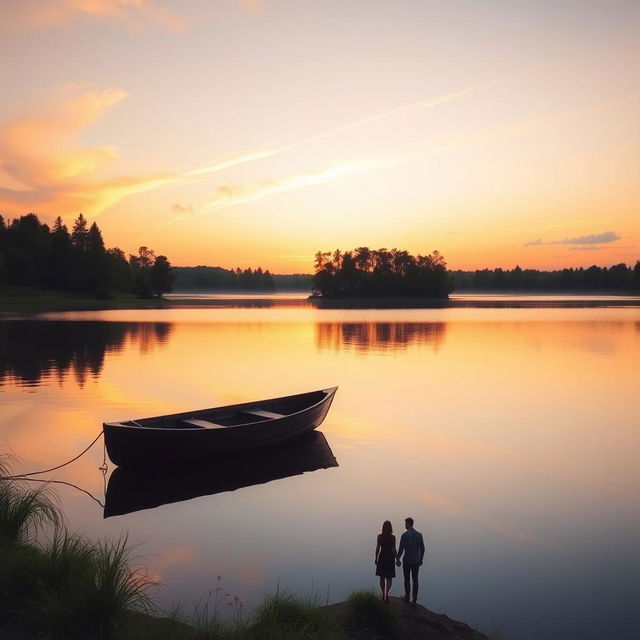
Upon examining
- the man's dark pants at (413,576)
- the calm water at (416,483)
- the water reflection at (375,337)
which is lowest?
the calm water at (416,483)

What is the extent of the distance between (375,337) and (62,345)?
34.9m

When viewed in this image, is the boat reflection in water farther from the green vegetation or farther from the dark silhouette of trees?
the dark silhouette of trees

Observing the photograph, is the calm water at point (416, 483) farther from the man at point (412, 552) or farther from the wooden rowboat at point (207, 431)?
the wooden rowboat at point (207, 431)

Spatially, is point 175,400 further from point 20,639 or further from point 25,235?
point 25,235

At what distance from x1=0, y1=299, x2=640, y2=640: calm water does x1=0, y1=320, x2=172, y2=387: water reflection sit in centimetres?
55

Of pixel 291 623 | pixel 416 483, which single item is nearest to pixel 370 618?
pixel 291 623

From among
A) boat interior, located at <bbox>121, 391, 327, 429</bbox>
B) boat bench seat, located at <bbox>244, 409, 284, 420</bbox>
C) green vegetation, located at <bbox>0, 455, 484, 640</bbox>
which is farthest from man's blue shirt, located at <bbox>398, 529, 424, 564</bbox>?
boat bench seat, located at <bbox>244, 409, 284, 420</bbox>

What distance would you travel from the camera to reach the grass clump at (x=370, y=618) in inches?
367

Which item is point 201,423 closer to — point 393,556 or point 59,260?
point 393,556

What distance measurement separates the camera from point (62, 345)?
5712 cm

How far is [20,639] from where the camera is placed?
7902 mm

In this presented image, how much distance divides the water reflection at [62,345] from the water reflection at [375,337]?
19295mm

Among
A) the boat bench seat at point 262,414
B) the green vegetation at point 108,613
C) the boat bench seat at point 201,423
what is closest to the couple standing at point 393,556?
the green vegetation at point 108,613

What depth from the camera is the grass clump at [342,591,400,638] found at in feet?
30.6
